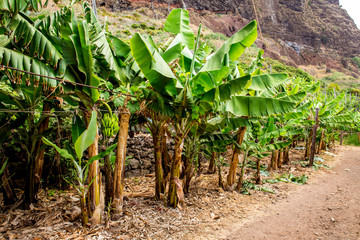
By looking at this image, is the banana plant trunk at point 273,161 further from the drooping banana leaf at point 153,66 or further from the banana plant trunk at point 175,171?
the drooping banana leaf at point 153,66

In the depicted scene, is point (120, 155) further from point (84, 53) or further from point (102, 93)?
point (84, 53)

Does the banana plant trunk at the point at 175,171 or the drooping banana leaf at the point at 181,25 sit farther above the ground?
the drooping banana leaf at the point at 181,25

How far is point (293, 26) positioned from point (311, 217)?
2904 inches

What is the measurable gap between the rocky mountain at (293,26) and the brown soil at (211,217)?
48972 millimetres

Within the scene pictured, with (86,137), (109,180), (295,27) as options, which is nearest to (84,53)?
(86,137)

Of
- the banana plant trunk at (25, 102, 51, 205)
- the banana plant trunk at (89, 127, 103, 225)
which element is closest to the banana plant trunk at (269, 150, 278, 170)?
the banana plant trunk at (89, 127, 103, 225)

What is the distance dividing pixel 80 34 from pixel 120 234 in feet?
11.1

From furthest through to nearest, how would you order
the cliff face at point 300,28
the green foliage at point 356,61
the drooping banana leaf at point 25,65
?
the green foliage at point 356,61 → the cliff face at point 300,28 → the drooping banana leaf at point 25,65

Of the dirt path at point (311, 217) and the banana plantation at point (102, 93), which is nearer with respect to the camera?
the banana plantation at point (102, 93)

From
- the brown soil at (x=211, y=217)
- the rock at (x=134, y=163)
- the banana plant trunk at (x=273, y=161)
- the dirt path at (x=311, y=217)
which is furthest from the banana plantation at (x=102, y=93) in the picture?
the banana plant trunk at (x=273, y=161)

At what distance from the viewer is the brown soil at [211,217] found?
3850 mm

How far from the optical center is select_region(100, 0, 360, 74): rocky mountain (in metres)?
55.3

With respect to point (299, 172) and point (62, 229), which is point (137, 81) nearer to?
point (62, 229)

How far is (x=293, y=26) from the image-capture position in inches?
2539
